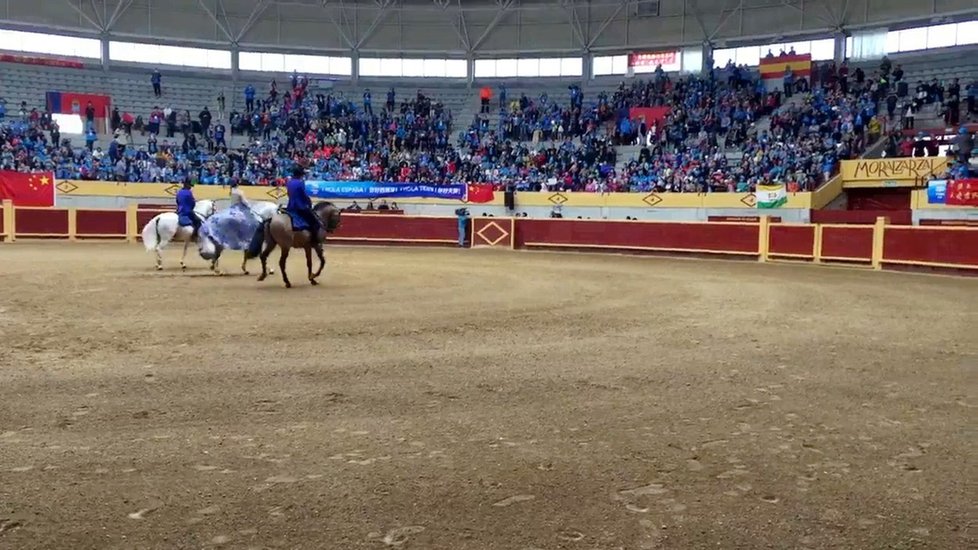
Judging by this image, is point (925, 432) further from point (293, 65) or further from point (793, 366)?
point (293, 65)

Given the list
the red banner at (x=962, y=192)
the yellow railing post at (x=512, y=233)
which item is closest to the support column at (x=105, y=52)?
the yellow railing post at (x=512, y=233)

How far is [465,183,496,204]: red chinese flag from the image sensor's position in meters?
30.0

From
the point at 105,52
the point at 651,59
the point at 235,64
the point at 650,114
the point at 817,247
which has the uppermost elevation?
the point at 651,59

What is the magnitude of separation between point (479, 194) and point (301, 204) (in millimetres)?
19327

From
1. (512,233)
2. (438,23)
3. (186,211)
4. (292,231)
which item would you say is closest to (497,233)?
(512,233)

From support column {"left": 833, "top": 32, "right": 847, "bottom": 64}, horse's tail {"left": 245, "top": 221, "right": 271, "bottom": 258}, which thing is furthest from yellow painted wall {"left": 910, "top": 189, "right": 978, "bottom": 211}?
horse's tail {"left": 245, "top": 221, "right": 271, "bottom": 258}

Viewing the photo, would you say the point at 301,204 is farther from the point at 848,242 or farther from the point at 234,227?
the point at 848,242

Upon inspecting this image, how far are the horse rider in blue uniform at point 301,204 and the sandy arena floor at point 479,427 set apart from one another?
2160 mm

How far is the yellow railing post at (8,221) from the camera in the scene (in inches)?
931

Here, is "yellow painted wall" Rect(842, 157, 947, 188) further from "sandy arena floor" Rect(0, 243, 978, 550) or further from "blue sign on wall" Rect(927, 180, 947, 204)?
"sandy arena floor" Rect(0, 243, 978, 550)

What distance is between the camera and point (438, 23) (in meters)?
40.2

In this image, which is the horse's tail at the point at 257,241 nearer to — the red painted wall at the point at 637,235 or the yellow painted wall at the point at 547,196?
the red painted wall at the point at 637,235

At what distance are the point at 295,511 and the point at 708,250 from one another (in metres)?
19.4

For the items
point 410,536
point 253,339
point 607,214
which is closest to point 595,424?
point 410,536
